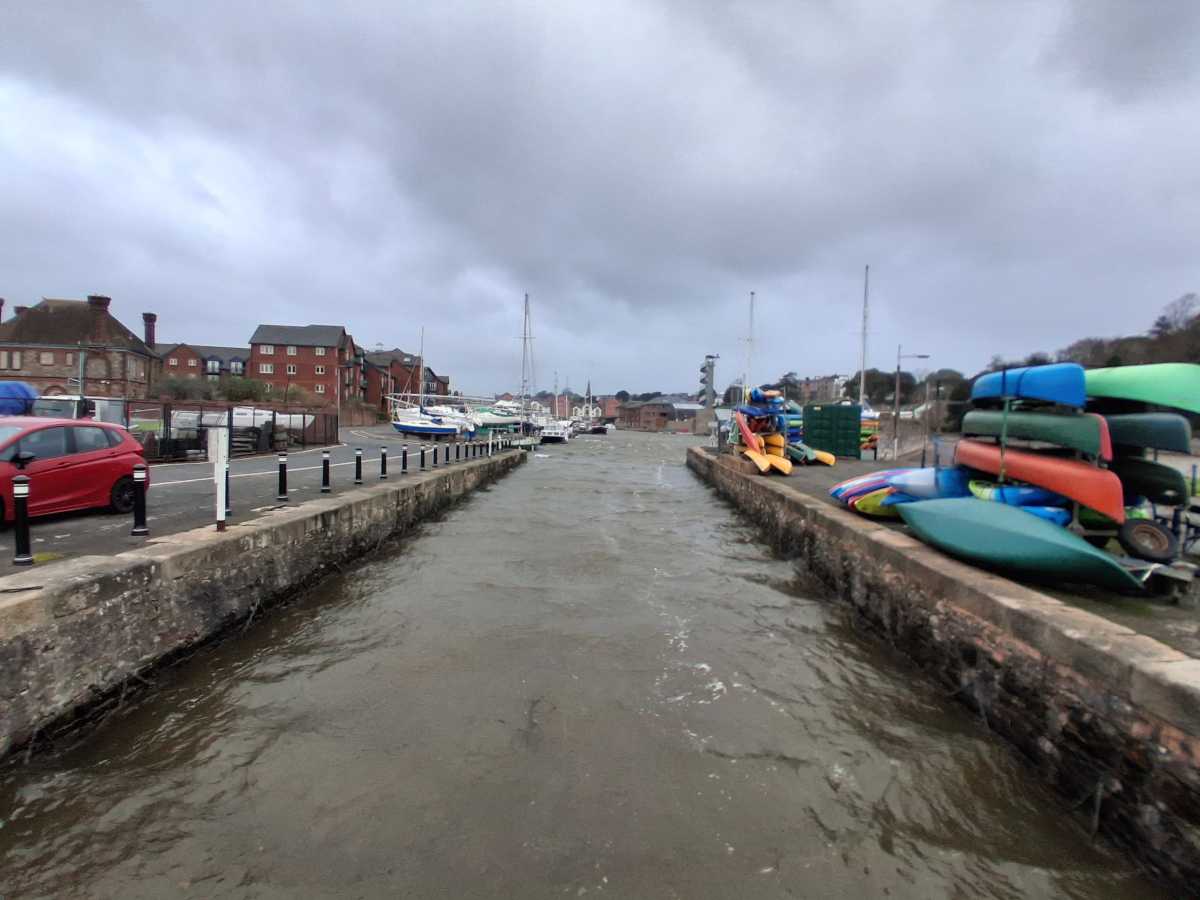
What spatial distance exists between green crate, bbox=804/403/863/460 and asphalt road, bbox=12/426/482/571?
593 inches

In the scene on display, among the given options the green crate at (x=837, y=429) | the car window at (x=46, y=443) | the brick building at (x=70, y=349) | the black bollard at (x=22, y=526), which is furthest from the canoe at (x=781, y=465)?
the brick building at (x=70, y=349)

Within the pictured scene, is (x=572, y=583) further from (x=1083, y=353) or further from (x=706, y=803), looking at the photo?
(x=1083, y=353)

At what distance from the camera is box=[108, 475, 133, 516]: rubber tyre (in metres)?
7.60

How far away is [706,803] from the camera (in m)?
3.68

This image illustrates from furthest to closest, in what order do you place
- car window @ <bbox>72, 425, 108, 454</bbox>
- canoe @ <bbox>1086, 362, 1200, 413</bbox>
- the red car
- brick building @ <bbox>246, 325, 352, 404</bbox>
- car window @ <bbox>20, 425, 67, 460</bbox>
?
brick building @ <bbox>246, 325, 352, 404</bbox> < car window @ <bbox>72, 425, 108, 454</bbox> < car window @ <bbox>20, 425, 67, 460</bbox> < the red car < canoe @ <bbox>1086, 362, 1200, 413</bbox>

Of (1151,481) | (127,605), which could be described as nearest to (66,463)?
(127,605)

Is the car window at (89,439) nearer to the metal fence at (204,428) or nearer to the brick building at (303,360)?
the metal fence at (204,428)

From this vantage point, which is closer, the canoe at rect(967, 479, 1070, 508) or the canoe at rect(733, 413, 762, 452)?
the canoe at rect(967, 479, 1070, 508)

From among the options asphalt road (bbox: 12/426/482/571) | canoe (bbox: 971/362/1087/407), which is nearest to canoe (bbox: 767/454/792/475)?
asphalt road (bbox: 12/426/482/571)

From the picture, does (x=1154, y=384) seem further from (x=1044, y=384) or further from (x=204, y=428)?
(x=204, y=428)

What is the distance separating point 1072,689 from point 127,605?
630 cm

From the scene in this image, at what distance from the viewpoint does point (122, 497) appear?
7762 millimetres

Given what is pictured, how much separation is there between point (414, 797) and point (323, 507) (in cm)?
571

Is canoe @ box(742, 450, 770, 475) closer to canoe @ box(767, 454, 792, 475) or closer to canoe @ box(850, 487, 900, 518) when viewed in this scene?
canoe @ box(767, 454, 792, 475)
